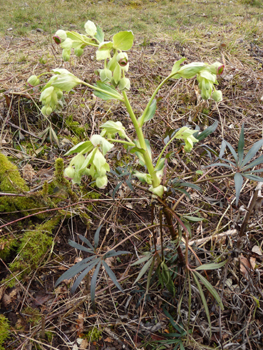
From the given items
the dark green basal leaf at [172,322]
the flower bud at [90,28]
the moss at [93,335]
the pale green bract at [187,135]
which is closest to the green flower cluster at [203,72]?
the pale green bract at [187,135]

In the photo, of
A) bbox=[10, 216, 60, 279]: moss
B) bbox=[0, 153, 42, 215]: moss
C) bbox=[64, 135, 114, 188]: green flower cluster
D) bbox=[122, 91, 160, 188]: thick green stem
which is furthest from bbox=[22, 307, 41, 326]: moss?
bbox=[122, 91, 160, 188]: thick green stem

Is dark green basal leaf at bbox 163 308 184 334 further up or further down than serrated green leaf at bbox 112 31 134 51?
further down

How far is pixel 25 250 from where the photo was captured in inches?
57.4

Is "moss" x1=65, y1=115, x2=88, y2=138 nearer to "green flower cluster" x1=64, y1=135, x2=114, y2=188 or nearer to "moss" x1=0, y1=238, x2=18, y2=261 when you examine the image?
"moss" x1=0, y1=238, x2=18, y2=261

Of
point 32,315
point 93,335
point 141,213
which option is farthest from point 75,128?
point 93,335

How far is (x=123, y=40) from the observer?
950mm

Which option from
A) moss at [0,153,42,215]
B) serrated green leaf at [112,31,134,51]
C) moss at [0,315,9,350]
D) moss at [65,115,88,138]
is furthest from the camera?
moss at [65,115,88,138]

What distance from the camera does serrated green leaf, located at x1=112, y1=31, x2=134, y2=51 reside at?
93cm

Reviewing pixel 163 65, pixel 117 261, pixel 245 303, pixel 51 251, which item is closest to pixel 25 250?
pixel 51 251

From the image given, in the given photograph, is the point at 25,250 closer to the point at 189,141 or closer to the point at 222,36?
the point at 189,141

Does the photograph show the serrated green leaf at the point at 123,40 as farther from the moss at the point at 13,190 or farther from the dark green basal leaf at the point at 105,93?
the moss at the point at 13,190

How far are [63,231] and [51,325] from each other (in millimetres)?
524

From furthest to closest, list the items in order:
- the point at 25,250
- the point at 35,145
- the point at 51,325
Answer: the point at 35,145 < the point at 25,250 < the point at 51,325

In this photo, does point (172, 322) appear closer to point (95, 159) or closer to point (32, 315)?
point (32, 315)
